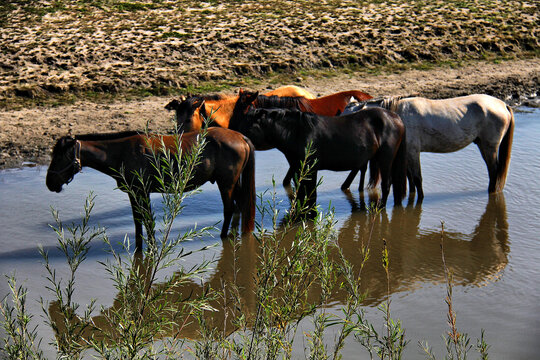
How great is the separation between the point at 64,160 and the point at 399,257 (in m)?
3.45

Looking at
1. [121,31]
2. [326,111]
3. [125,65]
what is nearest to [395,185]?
[326,111]

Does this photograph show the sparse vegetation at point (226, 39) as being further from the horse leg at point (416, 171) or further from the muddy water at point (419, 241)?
the horse leg at point (416, 171)

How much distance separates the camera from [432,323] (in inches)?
216

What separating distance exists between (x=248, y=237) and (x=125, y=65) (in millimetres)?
7219

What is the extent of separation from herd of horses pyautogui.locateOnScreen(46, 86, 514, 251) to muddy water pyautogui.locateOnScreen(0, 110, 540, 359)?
1.28 ft

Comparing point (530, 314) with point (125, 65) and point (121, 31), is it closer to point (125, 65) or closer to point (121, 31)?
point (125, 65)

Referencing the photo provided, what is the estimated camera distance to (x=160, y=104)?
1250 cm

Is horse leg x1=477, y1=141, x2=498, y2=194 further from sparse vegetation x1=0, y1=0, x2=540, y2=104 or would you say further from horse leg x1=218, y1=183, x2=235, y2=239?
sparse vegetation x1=0, y1=0, x2=540, y2=104

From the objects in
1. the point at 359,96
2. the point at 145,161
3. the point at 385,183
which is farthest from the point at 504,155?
the point at 145,161

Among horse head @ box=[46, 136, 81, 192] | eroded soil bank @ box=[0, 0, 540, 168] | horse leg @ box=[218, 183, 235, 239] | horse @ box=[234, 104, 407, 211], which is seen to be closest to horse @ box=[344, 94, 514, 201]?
horse @ box=[234, 104, 407, 211]

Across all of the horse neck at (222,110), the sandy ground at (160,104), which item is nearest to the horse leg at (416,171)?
the horse neck at (222,110)

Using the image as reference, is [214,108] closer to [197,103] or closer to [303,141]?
[197,103]

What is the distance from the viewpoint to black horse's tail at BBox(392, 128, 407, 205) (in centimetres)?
866

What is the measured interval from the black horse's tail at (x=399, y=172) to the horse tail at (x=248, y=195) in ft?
6.61
